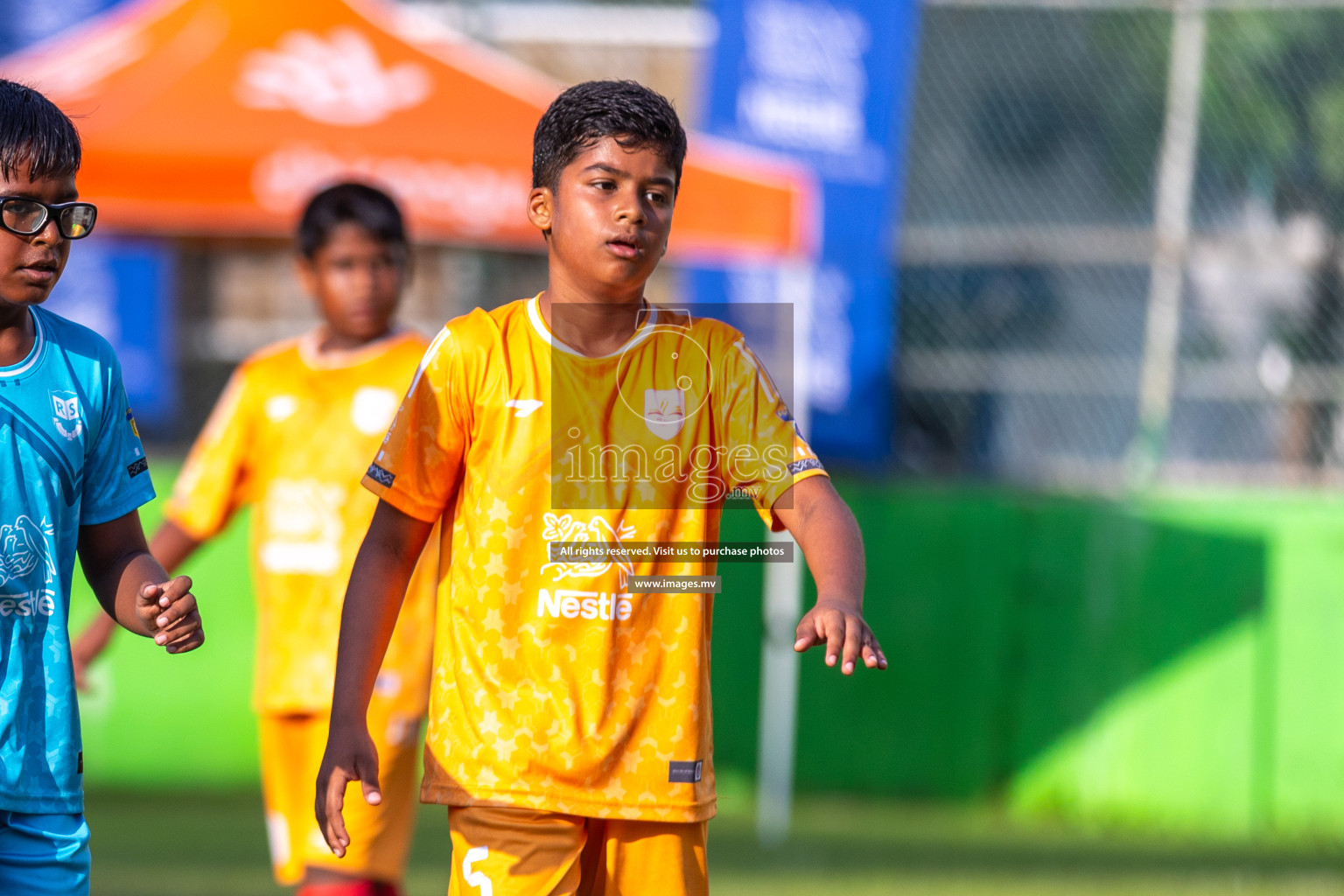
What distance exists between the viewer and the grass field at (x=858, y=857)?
5613mm

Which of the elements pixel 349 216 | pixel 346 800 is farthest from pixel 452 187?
pixel 346 800

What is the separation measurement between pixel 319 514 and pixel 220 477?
36cm

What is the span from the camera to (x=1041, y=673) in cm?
719

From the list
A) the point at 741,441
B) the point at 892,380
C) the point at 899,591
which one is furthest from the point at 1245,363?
the point at 741,441

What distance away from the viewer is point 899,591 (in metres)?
7.32

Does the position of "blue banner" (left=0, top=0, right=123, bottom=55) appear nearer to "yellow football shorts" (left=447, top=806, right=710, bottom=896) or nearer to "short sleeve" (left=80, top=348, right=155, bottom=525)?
"short sleeve" (left=80, top=348, right=155, bottom=525)

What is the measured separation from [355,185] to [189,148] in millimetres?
2108

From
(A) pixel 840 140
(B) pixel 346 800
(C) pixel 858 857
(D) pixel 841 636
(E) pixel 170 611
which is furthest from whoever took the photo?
(A) pixel 840 140

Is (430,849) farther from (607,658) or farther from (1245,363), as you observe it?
(1245,363)

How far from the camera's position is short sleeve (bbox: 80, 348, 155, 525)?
8.43 ft

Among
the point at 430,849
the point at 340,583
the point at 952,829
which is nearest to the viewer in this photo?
the point at 340,583

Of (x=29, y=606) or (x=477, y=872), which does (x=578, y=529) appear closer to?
(x=477, y=872)

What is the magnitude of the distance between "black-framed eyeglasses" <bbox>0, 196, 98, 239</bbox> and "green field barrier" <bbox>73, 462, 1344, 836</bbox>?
4759 mm

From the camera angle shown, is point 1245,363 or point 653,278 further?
point 653,278
